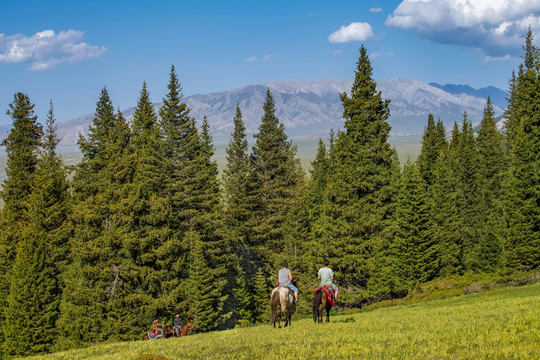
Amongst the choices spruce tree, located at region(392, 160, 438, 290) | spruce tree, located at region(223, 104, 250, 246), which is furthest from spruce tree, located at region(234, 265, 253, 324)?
spruce tree, located at region(392, 160, 438, 290)

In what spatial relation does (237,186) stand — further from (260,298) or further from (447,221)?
(447,221)

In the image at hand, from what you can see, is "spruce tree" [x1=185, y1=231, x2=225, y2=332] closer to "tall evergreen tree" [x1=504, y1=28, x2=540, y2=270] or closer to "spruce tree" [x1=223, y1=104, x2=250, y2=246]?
"spruce tree" [x1=223, y1=104, x2=250, y2=246]

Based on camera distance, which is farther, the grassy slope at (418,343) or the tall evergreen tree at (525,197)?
the tall evergreen tree at (525,197)

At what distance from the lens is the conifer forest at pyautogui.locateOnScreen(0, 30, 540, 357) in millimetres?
37906

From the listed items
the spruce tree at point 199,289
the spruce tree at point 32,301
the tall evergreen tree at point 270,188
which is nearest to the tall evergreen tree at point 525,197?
the tall evergreen tree at point 270,188

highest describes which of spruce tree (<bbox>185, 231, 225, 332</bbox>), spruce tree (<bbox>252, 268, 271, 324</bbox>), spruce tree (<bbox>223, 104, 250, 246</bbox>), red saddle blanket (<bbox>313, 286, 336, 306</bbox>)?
spruce tree (<bbox>223, 104, 250, 246</bbox>)

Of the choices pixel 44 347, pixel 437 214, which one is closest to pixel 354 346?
pixel 44 347

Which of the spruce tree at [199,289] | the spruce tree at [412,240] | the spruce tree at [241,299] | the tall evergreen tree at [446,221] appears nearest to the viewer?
the spruce tree at [199,289]

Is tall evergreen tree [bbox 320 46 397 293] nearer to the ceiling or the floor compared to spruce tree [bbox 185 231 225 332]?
nearer to the ceiling

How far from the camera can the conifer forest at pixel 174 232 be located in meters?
37.9

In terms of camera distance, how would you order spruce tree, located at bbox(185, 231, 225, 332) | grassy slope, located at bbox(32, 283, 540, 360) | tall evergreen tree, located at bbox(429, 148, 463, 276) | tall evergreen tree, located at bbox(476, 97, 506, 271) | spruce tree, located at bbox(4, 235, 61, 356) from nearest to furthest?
grassy slope, located at bbox(32, 283, 540, 360) < spruce tree, located at bbox(4, 235, 61, 356) < spruce tree, located at bbox(185, 231, 225, 332) < tall evergreen tree, located at bbox(476, 97, 506, 271) < tall evergreen tree, located at bbox(429, 148, 463, 276)

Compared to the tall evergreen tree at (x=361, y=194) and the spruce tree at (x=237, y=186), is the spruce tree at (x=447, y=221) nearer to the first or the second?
the tall evergreen tree at (x=361, y=194)

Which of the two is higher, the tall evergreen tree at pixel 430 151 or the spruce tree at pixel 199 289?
the tall evergreen tree at pixel 430 151

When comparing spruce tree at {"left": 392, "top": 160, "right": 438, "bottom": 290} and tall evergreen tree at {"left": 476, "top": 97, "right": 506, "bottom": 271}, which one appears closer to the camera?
spruce tree at {"left": 392, "top": 160, "right": 438, "bottom": 290}
